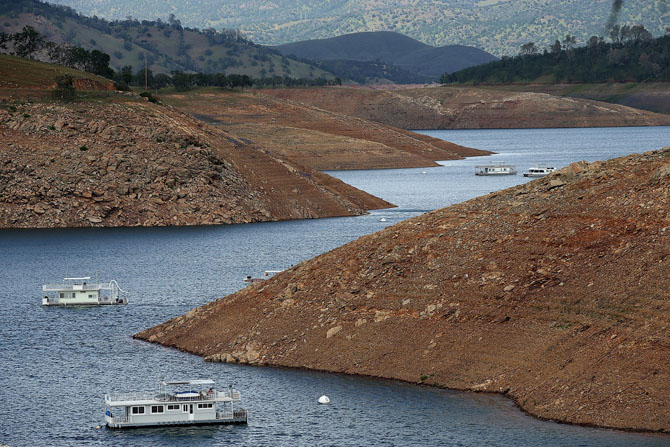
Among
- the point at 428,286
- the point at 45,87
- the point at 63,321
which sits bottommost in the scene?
the point at 63,321

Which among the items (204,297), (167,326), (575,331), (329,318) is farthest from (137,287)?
(575,331)

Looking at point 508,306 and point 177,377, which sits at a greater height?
point 508,306

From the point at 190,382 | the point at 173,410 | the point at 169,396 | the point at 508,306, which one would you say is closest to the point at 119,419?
the point at 173,410

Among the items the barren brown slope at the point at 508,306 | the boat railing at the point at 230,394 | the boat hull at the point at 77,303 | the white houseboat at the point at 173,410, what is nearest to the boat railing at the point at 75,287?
the boat hull at the point at 77,303

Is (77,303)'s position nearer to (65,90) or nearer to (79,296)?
(79,296)

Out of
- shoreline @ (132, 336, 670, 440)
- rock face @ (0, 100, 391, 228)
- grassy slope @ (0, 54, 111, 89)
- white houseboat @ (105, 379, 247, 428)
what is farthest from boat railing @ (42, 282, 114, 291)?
grassy slope @ (0, 54, 111, 89)

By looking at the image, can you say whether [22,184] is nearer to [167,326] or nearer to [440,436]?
[167,326]
